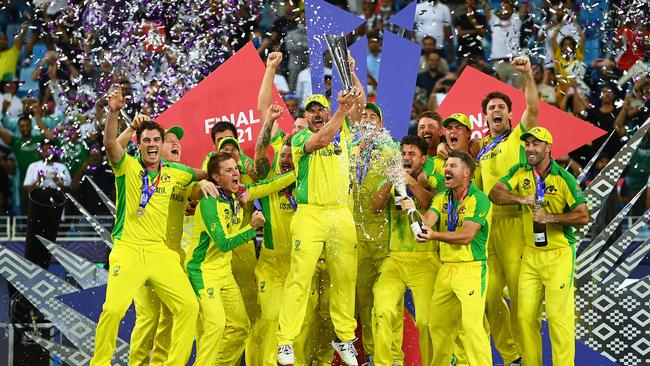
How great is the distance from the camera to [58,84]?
12.8 m

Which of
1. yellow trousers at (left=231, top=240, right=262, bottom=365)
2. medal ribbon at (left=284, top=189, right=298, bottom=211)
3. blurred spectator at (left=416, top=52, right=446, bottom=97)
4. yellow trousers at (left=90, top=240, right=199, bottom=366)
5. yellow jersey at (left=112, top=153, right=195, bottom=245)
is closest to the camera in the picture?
yellow trousers at (left=90, top=240, right=199, bottom=366)

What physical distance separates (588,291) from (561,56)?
8.98 ft

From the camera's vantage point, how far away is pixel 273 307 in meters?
10.2

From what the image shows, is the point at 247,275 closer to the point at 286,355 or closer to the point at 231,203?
the point at 231,203

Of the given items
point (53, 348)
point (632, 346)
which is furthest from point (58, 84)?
point (632, 346)

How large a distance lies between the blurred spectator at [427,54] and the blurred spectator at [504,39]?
0.53 meters

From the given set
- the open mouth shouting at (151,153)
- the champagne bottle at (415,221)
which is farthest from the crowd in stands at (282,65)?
the champagne bottle at (415,221)

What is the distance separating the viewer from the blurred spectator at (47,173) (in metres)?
12.9

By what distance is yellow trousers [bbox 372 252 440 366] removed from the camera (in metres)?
9.82

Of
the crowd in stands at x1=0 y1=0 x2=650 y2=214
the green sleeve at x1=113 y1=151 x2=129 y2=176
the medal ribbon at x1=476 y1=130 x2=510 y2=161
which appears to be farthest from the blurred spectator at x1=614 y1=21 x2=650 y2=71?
the green sleeve at x1=113 y1=151 x2=129 y2=176

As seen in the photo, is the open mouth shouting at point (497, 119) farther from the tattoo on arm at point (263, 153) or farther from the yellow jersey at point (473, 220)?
the tattoo on arm at point (263, 153)

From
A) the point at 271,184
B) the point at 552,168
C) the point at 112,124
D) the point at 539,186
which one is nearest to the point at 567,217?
the point at 539,186

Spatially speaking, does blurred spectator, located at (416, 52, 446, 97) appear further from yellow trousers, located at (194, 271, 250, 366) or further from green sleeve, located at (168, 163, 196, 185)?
yellow trousers, located at (194, 271, 250, 366)

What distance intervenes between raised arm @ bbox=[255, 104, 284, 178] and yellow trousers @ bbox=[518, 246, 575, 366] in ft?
7.64
